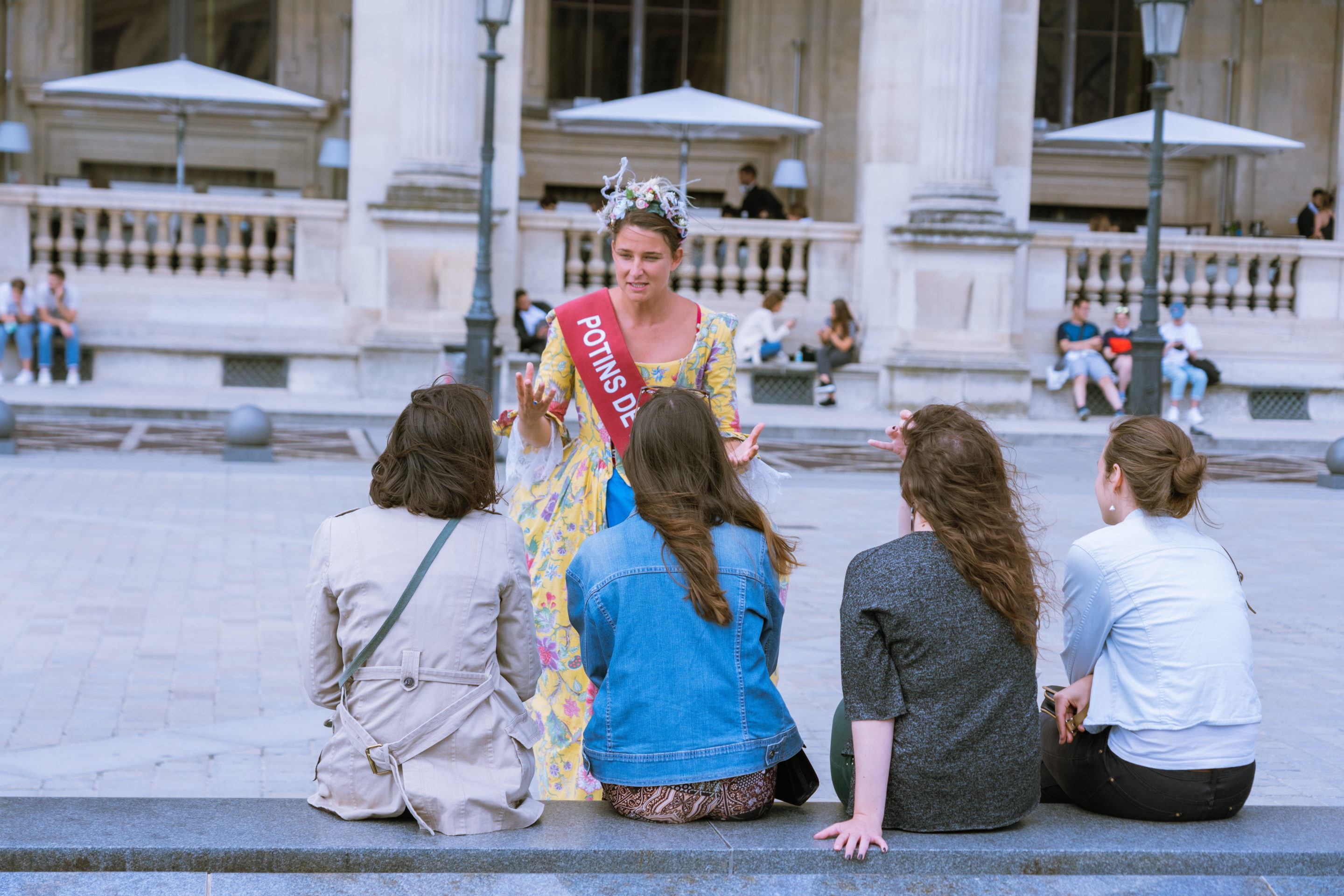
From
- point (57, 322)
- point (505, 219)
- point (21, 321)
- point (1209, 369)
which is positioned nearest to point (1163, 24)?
point (1209, 369)

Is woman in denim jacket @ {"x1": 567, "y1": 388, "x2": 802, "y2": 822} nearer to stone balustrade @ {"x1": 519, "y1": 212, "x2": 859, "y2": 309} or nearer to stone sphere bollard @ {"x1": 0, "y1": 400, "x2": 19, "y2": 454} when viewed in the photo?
stone sphere bollard @ {"x1": 0, "y1": 400, "x2": 19, "y2": 454}

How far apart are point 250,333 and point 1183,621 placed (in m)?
16.6

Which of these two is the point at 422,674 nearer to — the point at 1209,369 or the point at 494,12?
the point at 494,12

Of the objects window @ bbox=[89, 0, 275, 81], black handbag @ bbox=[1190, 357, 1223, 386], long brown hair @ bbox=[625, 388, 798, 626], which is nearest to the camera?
long brown hair @ bbox=[625, 388, 798, 626]

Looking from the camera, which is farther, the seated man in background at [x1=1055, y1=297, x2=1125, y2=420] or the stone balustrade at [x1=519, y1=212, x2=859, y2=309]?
the stone balustrade at [x1=519, y1=212, x2=859, y2=309]

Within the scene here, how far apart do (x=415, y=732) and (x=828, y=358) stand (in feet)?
52.4

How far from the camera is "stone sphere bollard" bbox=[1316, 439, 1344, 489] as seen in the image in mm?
13602

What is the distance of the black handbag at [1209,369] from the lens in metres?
19.2

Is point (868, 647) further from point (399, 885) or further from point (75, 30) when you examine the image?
point (75, 30)

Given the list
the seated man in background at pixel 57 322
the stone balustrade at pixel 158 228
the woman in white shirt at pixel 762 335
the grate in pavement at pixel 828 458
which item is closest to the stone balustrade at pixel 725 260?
the woman in white shirt at pixel 762 335

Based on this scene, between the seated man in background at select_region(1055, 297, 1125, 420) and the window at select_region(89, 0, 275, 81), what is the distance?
1241cm

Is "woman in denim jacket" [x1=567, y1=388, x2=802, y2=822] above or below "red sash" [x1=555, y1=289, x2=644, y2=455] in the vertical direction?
below

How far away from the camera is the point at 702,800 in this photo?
3.56 metres

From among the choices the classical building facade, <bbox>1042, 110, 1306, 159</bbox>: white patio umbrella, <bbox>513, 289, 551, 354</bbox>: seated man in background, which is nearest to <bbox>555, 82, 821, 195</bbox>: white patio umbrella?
the classical building facade
